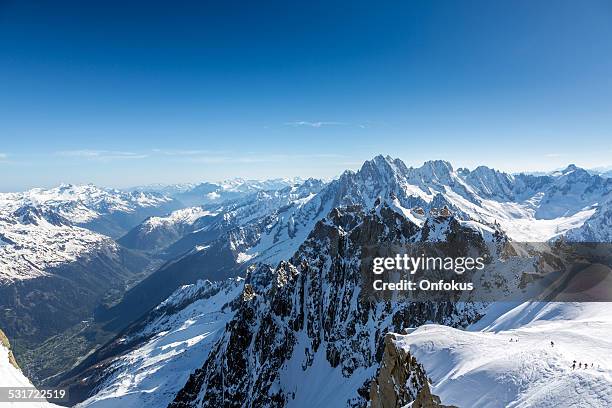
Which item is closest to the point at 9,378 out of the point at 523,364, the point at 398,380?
the point at 398,380

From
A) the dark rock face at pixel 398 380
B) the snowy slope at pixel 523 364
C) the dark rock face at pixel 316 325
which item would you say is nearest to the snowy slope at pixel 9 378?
the dark rock face at pixel 398 380

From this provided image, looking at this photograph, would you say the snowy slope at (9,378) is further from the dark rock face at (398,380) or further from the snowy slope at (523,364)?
the snowy slope at (523,364)

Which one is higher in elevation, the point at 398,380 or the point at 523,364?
the point at 523,364

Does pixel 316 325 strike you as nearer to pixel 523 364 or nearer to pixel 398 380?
pixel 398 380

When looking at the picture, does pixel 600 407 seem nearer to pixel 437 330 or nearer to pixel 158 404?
pixel 437 330

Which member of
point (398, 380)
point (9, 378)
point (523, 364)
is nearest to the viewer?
point (523, 364)

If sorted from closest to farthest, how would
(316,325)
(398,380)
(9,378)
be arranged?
1. (398,380)
2. (9,378)
3. (316,325)
